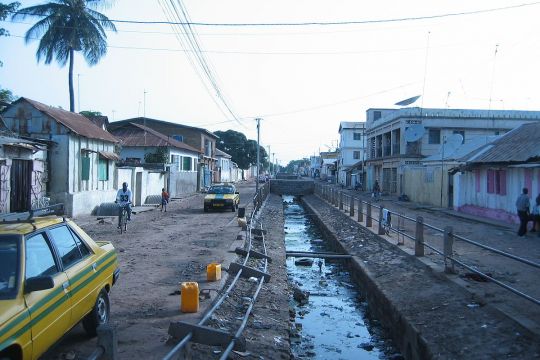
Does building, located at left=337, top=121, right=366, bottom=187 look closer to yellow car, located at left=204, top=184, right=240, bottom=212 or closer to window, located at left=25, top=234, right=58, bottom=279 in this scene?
yellow car, located at left=204, top=184, right=240, bottom=212

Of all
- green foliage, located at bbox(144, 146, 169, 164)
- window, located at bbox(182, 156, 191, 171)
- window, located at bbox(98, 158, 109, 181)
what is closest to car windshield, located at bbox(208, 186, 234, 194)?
window, located at bbox(98, 158, 109, 181)

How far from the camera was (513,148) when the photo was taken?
20.2m

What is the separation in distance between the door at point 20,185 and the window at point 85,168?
3.20 m

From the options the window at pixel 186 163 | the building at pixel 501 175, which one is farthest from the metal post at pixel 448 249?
the window at pixel 186 163

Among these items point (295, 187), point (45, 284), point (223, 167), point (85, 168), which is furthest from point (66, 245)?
point (223, 167)

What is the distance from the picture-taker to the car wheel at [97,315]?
18.9ft

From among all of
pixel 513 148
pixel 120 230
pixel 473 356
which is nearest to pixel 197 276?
pixel 473 356

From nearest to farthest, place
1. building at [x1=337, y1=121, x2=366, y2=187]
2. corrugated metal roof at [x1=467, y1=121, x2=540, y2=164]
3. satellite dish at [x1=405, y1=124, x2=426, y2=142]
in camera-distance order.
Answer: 1. corrugated metal roof at [x1=467, y1=121, x2=540, y2=164]
2. satellite dish at [x1=405, y1=124, x2=426, y2=142]
3. building at [x1=337, y1=121, x2=366, y2=187]

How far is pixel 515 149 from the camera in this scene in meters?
19.8

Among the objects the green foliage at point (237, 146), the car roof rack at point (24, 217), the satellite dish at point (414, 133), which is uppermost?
the green foliage at point (237, 146)

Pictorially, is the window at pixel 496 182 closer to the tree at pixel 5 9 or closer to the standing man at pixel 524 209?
the standing man at pixel 524 209

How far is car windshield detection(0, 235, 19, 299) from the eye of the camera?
4004 mm

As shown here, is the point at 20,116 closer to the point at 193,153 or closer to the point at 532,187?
the point at 532,187

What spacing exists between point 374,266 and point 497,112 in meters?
32.5
